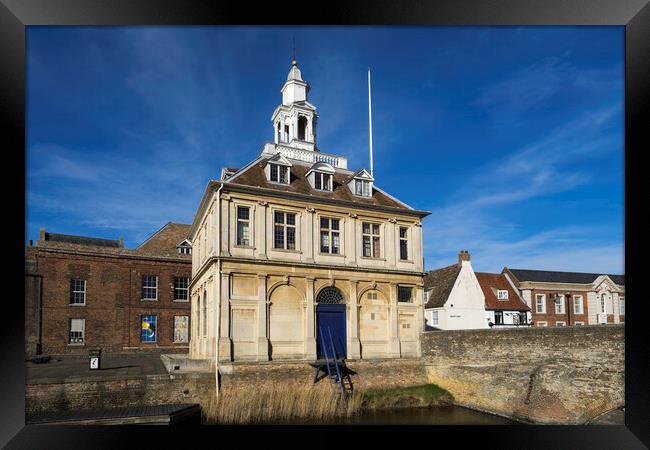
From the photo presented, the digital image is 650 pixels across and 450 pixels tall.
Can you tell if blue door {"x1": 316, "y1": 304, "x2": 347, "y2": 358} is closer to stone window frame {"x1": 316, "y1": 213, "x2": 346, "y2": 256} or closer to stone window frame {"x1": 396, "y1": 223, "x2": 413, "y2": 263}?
stone window frame {"x1": 316, "y1": 213, "x2": 346, "y2": 256}

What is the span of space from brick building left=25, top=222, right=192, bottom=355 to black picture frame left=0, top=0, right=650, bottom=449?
19.5m

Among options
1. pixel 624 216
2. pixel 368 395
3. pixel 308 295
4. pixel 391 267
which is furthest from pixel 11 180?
pixel 391 267

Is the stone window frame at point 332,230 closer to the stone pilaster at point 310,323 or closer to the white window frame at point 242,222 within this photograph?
the stone pilaster at point 310,323

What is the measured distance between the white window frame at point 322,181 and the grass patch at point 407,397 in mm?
7456

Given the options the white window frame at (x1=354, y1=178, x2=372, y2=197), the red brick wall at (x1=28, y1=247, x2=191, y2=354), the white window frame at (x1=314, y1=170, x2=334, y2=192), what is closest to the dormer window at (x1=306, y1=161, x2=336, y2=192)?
the white window frame at (x1=314, y1=170, x2=334, y2=192)

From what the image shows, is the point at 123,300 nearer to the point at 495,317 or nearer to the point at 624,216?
the point at 495,317

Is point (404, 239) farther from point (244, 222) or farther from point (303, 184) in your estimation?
point (244, 222)

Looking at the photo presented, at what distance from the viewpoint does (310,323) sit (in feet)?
56.2

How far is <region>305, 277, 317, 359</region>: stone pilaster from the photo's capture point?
55.6ft

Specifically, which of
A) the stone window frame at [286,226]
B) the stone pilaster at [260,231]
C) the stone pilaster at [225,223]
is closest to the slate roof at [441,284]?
the stone window frame at [286,226]

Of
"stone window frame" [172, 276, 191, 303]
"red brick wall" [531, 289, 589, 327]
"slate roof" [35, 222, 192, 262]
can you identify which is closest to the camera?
"slate roof" [35, 222, 192, 262]

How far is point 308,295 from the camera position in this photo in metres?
17.3

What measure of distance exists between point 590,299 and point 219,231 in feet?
82.6

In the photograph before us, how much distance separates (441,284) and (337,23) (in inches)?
888
